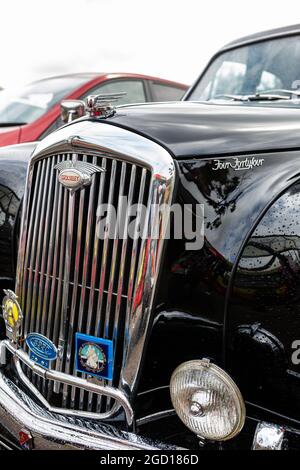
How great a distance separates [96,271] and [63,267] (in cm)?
19

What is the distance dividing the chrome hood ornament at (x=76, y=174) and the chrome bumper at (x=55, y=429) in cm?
86

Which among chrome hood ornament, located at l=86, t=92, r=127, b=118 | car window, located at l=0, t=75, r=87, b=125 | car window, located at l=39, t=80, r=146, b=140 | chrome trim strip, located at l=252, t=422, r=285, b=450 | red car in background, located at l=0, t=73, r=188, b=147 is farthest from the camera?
car window, located at l=39, t=80, r=146, b=140

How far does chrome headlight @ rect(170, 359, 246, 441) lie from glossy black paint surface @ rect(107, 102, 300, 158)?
29.9 inches

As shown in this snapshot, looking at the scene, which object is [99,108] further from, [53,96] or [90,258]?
[53,96]

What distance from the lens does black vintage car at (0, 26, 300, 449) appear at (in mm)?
1819

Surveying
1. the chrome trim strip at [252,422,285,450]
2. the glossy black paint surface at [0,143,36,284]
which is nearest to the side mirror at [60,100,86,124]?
the glossy black paint surface at [0,143,36,284]

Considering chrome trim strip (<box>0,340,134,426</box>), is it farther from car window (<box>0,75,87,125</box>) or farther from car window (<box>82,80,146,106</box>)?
car window (<box>82,80,146,106</box>)

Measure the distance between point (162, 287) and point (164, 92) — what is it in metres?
5.39

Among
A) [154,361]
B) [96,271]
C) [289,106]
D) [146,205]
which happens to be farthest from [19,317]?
[289,106]

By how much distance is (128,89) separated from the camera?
661cm

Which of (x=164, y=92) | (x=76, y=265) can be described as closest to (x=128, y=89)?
(x=164, y=92)

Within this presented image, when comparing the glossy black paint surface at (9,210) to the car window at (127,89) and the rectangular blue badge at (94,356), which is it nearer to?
the rectangular blue badge at (94,356)

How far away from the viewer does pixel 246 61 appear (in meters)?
3.93

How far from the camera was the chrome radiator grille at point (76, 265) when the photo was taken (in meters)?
1.99
